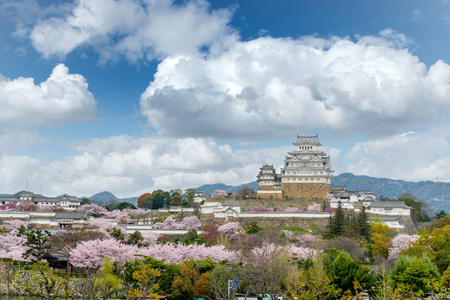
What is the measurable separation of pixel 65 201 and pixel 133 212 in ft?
43.9

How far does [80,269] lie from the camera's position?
41812 mm

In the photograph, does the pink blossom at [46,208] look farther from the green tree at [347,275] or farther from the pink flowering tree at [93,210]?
the green tree at [347,275]

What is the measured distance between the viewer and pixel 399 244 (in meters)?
46.1

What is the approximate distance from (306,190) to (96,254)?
38640mm

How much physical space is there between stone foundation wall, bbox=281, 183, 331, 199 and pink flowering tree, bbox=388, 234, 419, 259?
23.2 metres

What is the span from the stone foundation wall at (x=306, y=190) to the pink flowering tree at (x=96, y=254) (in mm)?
35596

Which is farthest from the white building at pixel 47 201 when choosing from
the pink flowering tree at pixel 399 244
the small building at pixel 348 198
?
the pink flowering tree at pixel 399 244

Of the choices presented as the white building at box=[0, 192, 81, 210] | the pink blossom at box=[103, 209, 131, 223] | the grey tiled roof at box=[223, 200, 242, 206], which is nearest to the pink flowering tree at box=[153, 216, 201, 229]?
the grey tiled roof at box=[223, 200, 242, 206]

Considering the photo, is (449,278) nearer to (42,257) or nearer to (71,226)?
(42,257)

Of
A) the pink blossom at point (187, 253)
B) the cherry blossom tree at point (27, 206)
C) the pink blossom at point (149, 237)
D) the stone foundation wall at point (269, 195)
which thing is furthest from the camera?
the cherry blossom tree at point (27, 206)

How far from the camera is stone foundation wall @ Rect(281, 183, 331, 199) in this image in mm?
71125

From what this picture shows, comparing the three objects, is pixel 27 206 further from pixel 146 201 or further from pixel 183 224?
pixel 183 224

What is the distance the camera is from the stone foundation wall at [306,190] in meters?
71.1

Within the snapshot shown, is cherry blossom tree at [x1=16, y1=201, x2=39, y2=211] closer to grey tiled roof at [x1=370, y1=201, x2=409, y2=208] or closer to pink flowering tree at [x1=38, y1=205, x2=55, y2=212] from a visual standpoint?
pink flowering tree at [x1=38, y1=205, x2=55, y2=212]
